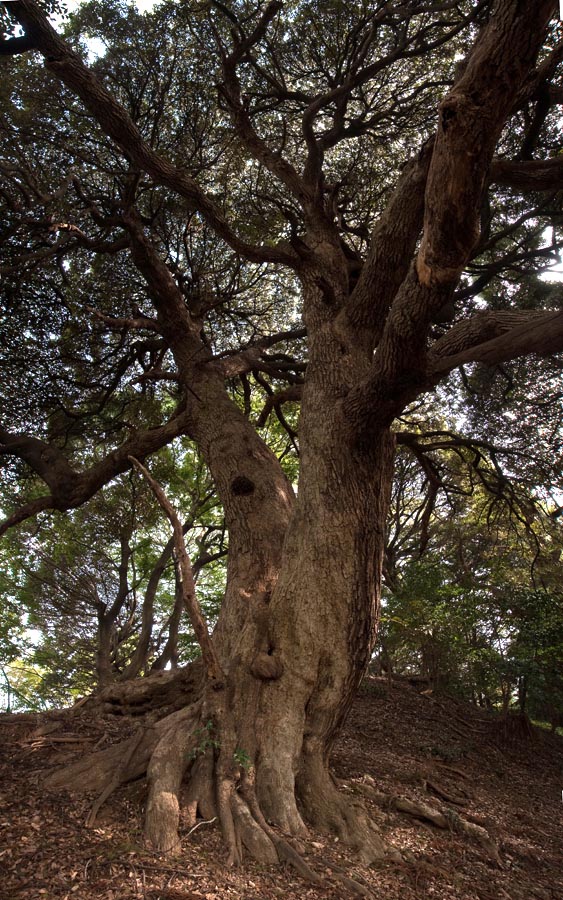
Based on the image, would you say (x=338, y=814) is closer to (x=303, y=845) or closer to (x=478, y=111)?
(x=303, y=845)

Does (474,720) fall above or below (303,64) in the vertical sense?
below

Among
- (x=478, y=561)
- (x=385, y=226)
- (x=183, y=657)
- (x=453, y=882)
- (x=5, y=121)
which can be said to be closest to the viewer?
(x=453, y=882)

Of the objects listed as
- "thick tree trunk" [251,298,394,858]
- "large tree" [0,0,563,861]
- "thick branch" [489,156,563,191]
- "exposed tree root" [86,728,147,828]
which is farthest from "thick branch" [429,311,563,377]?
"exposed tree root" [86,728,147,828]

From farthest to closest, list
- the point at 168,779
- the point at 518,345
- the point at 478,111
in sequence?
the point at 168,779, the point at 518,345, the point at 478,111

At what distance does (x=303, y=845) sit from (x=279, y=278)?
25.4 ft

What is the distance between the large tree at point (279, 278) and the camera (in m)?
3.19

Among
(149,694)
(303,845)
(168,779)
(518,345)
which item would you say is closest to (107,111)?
(518,345)

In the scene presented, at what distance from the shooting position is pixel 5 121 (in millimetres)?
6141

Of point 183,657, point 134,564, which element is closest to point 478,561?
point 183,657

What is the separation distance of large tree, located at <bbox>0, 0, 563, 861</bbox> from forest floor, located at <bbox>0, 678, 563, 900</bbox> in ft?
0.70

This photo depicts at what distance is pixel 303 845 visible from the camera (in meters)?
3.05

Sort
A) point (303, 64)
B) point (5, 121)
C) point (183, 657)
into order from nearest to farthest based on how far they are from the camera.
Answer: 1. point (5, 121)
2. point (303, 64)
3. point (183, 657)

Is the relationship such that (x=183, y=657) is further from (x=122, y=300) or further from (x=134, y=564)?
(x=122, y=300)

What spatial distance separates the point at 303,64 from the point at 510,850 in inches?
330
